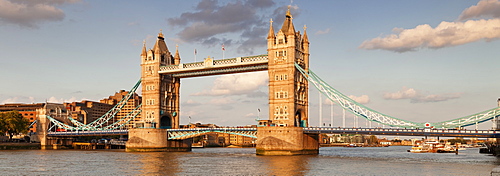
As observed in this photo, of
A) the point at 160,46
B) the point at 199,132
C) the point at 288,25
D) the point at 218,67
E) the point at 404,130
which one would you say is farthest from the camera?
the point at 160,46

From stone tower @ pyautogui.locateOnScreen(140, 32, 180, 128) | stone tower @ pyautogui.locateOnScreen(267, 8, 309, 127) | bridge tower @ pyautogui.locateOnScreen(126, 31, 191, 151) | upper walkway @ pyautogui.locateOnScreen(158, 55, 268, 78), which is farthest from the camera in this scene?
stone tower @ pyautogui.locateOnScreen(140, 32, 180, 128)

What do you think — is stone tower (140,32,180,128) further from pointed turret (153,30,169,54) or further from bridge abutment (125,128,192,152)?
bridge abutment (125,128,192,152)

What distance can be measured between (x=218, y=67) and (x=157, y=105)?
18918 millimetres

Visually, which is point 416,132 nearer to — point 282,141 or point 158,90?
point 282,141

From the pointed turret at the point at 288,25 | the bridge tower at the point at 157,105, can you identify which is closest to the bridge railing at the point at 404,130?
the pointed turret at the point at 288,25

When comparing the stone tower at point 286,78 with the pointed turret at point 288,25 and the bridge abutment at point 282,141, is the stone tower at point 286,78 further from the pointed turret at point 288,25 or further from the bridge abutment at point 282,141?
the bridge abutment at point 282,141

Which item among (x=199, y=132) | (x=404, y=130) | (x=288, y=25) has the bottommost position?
(x=199, y=132)

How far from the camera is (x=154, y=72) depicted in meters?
120

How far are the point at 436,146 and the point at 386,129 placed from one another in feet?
192

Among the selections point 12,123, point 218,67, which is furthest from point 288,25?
point 12,123

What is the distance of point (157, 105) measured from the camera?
11800 cm

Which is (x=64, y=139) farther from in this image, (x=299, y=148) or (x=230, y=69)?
(x=299, y=148)

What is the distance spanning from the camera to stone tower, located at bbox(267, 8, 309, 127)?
9688 centimetres

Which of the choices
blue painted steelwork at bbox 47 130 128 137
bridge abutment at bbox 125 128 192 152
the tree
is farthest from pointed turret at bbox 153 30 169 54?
the tree
